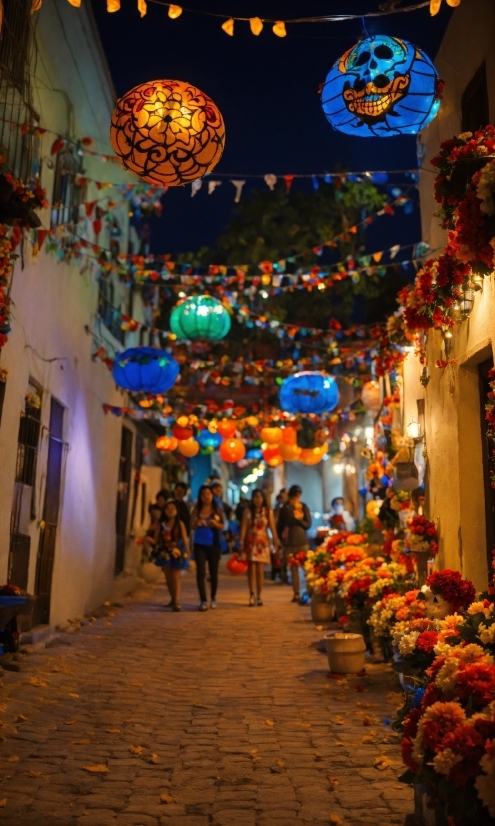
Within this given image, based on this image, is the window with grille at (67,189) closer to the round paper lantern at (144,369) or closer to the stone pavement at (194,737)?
the round paper lantern at (144,369)

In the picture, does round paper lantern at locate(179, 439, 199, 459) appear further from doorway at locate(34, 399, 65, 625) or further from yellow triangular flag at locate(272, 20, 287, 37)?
yellow triangular flag at locate(272, 20, 287, 37)

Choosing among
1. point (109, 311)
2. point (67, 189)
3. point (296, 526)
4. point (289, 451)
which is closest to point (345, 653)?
point (296, 526)

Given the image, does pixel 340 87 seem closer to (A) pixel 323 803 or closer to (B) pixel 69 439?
(A) pixel 323 803

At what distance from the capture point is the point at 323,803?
4695mm

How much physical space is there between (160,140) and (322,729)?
15.7 ft

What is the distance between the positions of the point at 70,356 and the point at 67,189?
2.60 metres

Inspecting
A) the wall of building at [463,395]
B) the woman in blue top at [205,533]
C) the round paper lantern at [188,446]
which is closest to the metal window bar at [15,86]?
the wall of building at [463,395]

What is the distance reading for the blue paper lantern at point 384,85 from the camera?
5.98m

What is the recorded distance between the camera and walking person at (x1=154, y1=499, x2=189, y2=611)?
13383 millimetres

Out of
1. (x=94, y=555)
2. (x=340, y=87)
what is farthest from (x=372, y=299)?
(x=340, y=87)

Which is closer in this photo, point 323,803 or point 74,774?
Result: point 323,803

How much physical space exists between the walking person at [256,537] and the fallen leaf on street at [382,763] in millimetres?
8254

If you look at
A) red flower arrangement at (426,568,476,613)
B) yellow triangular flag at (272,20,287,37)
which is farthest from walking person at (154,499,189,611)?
yellow triangular flag at (272,20,287,37)

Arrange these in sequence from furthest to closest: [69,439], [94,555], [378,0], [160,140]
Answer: [94,555]
[69,439]
[378,0]
[160,140]
